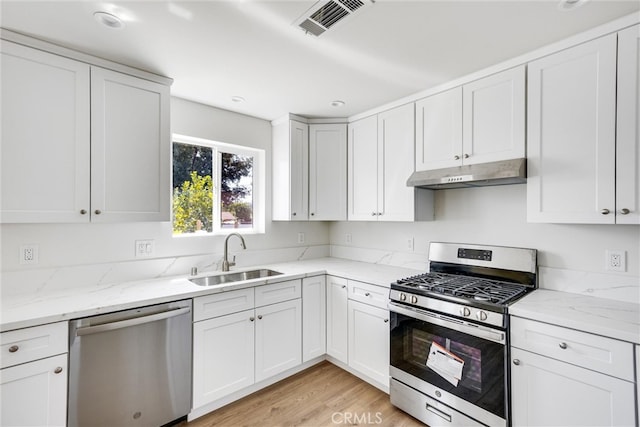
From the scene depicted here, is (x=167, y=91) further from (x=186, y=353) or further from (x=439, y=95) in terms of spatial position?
(x=439, y=95)

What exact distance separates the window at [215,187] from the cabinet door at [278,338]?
3.15 ft

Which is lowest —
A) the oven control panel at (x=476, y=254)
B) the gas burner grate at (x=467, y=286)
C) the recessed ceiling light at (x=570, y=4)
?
the gas burner grate at (x=467, y=286)

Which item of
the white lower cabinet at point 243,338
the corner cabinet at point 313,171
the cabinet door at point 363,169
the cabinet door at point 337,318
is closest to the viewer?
the white lower cabinet at point 243,338

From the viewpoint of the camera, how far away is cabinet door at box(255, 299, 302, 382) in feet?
7.68

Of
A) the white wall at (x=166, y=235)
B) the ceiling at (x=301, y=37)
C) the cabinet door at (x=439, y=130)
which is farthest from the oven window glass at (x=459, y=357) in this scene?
the ceiling at (x=301, y=37)

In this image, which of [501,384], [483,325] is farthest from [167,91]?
[501,384]

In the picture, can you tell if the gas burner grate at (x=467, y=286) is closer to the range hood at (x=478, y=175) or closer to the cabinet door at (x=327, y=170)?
the range hood at (x=478, y=175)

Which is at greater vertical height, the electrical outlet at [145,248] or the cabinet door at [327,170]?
the cabinet door at [327,170]

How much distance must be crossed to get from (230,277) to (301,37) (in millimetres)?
2000

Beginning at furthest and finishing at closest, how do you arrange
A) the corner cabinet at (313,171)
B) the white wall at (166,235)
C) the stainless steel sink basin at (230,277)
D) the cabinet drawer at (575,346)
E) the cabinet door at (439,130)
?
the corner cabinet at (313,171)
the stainless steel sink basin at (230,277)
the cabinet door at (439,130)
the white wall at (166,235)
the cabinet drawer at (575,346)

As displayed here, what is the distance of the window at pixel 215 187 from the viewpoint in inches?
104

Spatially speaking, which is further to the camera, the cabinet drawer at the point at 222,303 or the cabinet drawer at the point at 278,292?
the cabinet drawer at the point at 278,292

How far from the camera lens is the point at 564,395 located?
1476 mm

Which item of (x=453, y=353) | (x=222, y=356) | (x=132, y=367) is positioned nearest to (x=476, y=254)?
(x=453, y=353)
